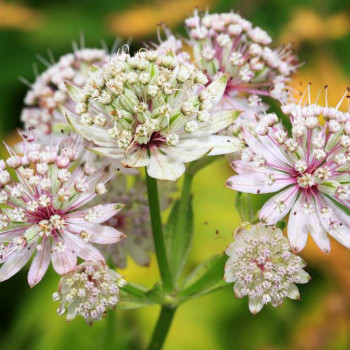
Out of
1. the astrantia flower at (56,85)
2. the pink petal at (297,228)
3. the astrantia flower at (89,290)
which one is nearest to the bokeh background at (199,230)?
the astrantia flower at (56,85)

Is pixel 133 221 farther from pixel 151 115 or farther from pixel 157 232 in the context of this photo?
pixel 151 115

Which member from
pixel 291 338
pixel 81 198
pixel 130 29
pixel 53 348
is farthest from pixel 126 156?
pixel 130 29

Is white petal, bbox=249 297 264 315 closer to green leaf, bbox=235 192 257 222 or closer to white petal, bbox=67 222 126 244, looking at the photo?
green leaf, bbox=235 192 257 222

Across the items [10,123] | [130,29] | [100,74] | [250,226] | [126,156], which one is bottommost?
[10,123]

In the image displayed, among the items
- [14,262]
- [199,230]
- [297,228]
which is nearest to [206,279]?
[297,228]

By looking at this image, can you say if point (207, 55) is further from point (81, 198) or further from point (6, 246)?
point (6, 246)

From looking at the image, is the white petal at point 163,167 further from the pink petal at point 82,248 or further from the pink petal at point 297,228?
the pink petal at point 297,228
